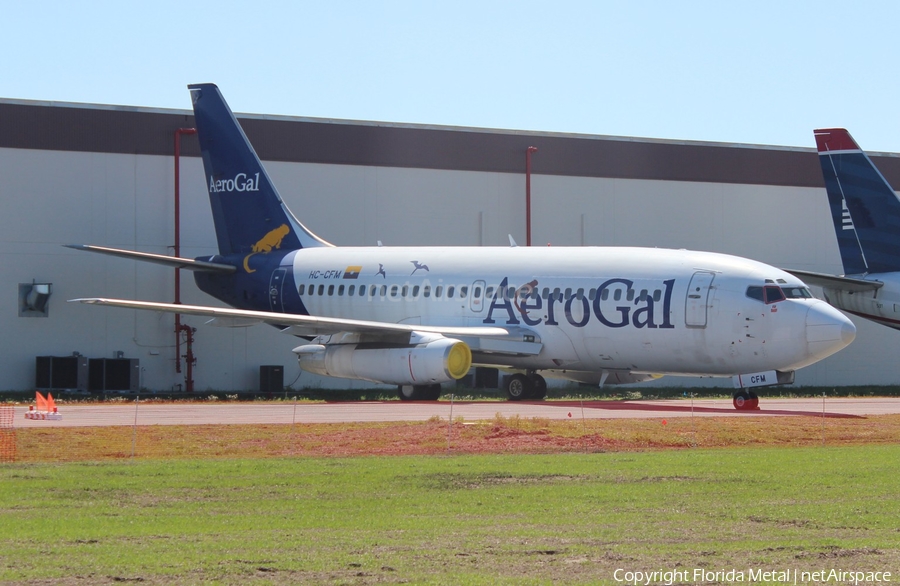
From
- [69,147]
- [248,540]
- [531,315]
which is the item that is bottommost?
[248,540]

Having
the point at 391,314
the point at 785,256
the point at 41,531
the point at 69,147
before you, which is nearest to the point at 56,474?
the point at 41,531

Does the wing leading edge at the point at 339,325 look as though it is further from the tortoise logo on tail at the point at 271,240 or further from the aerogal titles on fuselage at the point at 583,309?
the tortoise logo on tail at the point at 271,240

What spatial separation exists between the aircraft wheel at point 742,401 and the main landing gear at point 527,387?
19.9 feet

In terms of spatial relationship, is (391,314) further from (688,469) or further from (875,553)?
(875,553)

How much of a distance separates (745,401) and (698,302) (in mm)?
2473

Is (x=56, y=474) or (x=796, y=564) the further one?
(x=56, y=474)

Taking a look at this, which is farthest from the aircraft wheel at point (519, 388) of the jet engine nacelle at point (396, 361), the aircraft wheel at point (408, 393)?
the jet engine nacelle at point (396, 361)

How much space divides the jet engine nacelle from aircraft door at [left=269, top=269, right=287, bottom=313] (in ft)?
16.3

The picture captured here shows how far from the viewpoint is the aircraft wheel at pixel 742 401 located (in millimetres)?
27987

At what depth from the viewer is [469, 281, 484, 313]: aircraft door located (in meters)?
32.7

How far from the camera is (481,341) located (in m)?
31.5

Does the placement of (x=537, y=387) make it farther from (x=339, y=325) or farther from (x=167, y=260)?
(x=167, y=260)

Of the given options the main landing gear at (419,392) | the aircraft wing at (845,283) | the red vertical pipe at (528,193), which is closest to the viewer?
the main landing gear at (419,392)

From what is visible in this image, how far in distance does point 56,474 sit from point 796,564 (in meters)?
9.66
